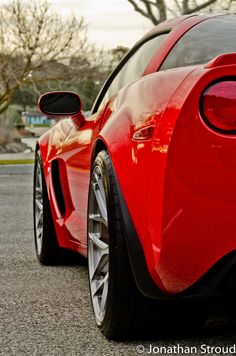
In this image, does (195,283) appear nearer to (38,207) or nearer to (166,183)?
(166,183)

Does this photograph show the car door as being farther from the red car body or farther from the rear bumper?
the rear bumper

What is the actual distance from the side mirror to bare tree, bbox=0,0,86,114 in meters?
24.6

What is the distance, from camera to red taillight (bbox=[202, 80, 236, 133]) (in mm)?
2602

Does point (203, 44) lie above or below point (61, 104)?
above

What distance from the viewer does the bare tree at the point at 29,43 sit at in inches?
1131

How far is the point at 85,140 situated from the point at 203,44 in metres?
0.87

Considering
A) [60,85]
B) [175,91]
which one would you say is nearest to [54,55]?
[60,85]

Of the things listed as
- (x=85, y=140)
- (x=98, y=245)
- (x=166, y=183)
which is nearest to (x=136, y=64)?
(x=85, y=140)

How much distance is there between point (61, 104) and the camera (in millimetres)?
4367

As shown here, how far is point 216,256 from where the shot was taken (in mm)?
2627

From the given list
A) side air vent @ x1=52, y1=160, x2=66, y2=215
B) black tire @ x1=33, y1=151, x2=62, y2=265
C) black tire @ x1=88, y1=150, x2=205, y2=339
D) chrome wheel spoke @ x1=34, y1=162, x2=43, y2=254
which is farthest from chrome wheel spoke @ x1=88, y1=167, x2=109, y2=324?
chrome wheel spoke @ x1=34, y1=162, x2=43, y2=254

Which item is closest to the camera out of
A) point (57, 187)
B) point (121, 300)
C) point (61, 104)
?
point (121, 300)

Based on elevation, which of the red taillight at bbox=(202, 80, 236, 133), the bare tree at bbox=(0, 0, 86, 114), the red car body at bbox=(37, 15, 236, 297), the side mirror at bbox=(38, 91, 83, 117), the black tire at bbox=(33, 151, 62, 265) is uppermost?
the red taillight at bbox=(202, 80, 236, 133)

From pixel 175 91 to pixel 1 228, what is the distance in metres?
4.75
